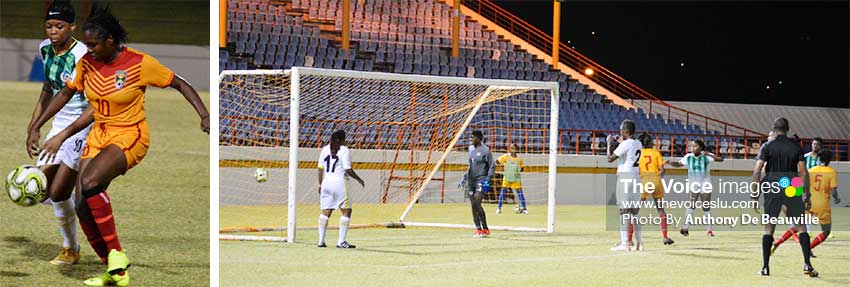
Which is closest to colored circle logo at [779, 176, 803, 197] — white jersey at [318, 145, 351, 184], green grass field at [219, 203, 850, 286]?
green grass field at [219, 203, 850, 286]

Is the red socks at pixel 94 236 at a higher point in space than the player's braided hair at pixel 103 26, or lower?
lower

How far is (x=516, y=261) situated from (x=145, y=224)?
3.33m

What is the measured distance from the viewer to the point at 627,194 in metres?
11.2

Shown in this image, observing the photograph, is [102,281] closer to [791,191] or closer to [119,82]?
[119,82]

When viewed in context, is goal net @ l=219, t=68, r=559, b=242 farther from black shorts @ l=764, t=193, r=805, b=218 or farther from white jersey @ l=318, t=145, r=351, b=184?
black shorts @ l=764, t=193, r=805, b=218

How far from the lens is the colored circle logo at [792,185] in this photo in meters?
9.10

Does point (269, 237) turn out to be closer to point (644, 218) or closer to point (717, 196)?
point (644, 218)

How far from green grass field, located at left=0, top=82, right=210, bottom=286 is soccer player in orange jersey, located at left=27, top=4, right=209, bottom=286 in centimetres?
48

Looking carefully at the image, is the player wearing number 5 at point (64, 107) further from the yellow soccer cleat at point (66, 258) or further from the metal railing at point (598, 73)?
the metal railing at point (598, 73)

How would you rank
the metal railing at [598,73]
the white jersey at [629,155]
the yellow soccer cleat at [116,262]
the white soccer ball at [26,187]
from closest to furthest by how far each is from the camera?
the yellow soccer cleat at [116,262] < the white soccer ball at [26,187] < the white jersey at [629,155] < the metal railing at [598,73]

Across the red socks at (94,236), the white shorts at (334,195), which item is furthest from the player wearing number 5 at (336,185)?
the red socks at (94,236)

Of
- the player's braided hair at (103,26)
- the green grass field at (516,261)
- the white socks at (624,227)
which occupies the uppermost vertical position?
the player's braided hair at (103,26)

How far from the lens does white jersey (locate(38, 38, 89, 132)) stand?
7.55m

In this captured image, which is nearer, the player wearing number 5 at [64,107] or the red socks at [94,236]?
the red socks at [94,236]
